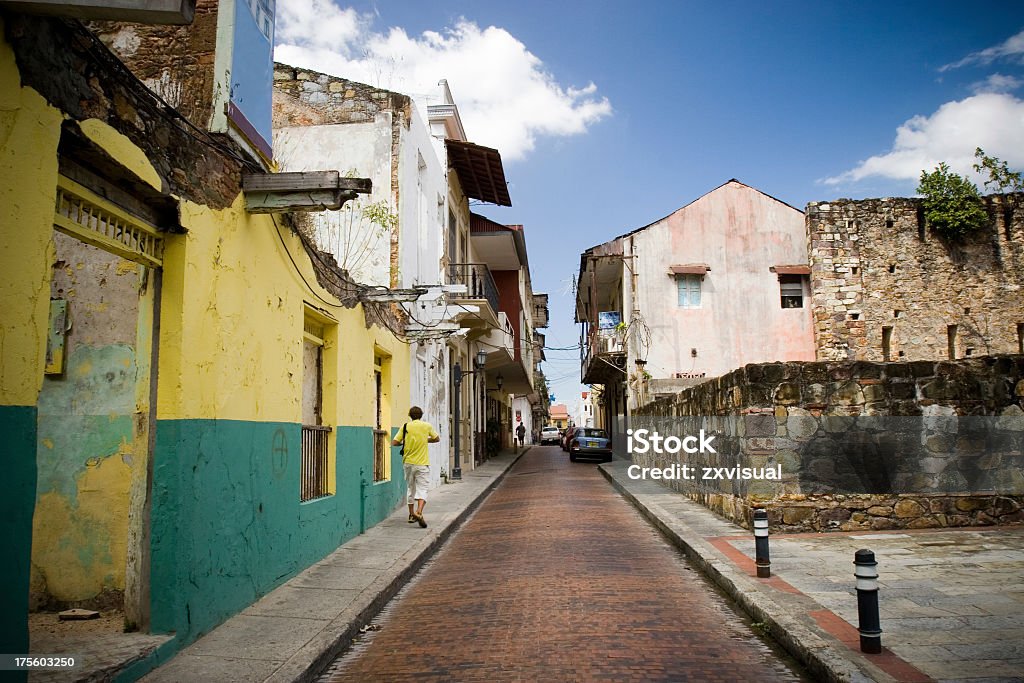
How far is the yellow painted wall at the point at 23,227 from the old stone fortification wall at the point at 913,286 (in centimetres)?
2606

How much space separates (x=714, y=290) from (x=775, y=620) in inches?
892

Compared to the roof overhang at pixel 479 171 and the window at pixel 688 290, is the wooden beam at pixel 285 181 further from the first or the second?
the window at pixel 688 290

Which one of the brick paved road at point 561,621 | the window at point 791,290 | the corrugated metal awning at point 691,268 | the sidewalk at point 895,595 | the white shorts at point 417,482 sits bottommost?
the brick paved road at point 561,621

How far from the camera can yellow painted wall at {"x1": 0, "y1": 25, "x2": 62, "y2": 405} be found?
11.9 feet

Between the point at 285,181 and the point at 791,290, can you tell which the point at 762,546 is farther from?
the point at 791,290

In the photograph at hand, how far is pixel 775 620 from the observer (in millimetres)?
5727

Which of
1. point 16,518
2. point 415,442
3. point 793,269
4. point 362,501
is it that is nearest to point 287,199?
point 16,518

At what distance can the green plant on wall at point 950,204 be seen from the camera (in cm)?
2622

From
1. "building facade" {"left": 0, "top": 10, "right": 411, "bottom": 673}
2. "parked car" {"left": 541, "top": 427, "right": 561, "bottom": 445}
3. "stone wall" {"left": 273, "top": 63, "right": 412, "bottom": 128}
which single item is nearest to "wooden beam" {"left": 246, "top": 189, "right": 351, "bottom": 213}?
"building facade" {"left": 0, "top": 10, "right": 411, "bottom": 673}

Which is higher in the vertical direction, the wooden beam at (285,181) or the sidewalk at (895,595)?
the wooden beam at (285,181)

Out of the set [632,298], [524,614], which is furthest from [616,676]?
[632,298]

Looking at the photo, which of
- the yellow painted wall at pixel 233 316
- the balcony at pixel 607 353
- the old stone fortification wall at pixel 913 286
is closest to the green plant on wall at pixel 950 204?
the old stone fortification wall at pixel 913 286

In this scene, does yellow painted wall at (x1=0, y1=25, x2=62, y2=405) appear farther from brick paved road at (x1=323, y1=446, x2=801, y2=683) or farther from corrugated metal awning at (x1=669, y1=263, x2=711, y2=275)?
corrugated metal awning at (x1=669, y1=263, x2=711, y2=275)

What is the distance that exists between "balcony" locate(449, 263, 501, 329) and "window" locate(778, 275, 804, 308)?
1051 centimetres
